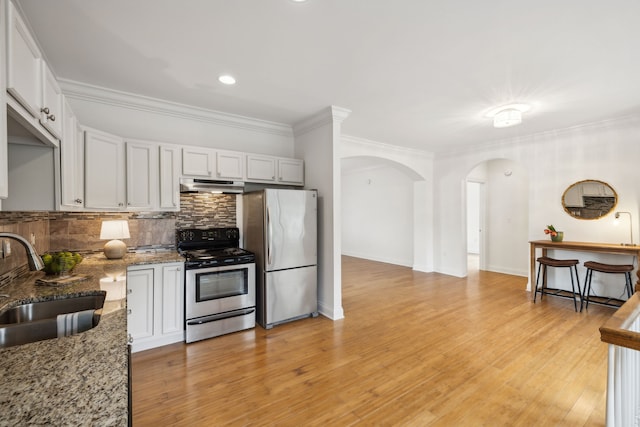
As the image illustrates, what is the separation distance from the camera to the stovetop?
3.17m

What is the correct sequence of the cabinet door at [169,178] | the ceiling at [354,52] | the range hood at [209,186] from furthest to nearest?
the range hood at [209,186] → the cabinet door at [169,178] → the ceiling at [354,52]

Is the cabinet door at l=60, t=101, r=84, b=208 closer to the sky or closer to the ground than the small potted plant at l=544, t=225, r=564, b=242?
closer to the sky

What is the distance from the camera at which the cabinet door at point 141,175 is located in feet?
10.1

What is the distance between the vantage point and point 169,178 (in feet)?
10.8

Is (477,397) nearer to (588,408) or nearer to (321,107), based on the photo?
(588,408)

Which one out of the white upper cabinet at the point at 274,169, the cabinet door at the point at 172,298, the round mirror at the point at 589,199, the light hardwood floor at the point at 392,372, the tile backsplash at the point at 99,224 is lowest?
the light hardwood floor at the point at 392,372

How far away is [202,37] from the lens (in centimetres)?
220

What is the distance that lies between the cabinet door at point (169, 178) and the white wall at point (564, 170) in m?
5.28

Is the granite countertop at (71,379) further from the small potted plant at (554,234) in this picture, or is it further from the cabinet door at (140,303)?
the small potted plant at (554,234)

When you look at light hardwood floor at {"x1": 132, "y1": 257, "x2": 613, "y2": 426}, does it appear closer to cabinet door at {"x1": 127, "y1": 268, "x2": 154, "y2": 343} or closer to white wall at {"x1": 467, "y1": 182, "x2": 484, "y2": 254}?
cabinet door at {"x1": 127, "y1": 268, "x2": 154, "y2": 343}

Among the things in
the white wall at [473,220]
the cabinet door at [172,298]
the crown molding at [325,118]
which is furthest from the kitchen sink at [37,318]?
the white wall at [473,220]

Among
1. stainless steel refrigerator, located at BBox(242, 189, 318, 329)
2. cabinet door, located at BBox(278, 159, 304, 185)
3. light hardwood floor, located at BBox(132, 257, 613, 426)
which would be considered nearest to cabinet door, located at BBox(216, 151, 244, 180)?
stainless steel refrigerator, located at BBox(242, 189, 318, 329)

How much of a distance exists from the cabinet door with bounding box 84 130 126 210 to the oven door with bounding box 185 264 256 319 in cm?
105

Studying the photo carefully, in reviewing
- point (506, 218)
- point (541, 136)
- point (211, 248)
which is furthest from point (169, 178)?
point (506, 218)
